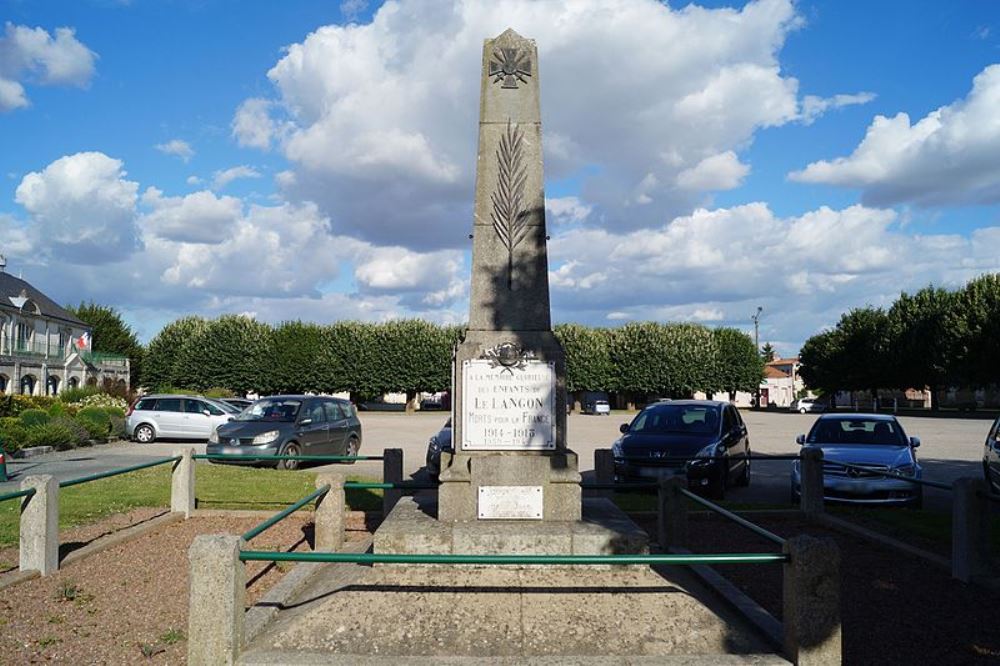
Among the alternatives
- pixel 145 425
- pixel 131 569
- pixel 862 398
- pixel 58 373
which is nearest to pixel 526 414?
pixel 131 569

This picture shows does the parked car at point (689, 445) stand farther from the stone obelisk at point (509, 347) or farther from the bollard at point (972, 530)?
the stone obelisk at point (509, 347)

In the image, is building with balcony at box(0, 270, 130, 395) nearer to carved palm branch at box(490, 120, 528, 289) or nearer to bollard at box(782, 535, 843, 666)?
carved palm branch at box(490, 120, 528, 289)

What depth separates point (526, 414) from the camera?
673 cm

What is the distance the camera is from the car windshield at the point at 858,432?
1303 cm

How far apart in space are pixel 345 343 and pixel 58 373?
65.4ft

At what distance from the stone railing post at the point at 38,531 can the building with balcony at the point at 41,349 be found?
4068 cm

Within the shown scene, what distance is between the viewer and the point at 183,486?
1034 cm

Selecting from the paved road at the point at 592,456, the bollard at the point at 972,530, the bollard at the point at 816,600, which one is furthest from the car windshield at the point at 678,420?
the bollard at the point at 816,600

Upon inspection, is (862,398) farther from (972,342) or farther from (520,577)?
(520,577)

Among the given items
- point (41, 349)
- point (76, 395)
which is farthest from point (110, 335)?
point (76, 395)

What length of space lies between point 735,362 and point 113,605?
193ft

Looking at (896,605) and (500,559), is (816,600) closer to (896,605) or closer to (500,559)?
(500,559)

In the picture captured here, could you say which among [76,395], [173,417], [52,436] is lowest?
[52,436]

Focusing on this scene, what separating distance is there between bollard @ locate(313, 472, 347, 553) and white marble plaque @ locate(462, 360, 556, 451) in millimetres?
2056
